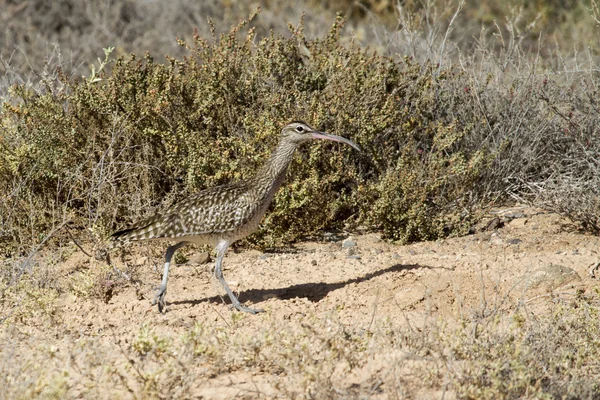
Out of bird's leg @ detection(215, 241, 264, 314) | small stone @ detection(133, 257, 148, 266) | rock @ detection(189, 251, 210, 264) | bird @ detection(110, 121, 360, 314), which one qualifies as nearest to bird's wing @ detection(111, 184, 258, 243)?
bird @ detection(110, 121, 360, 314)

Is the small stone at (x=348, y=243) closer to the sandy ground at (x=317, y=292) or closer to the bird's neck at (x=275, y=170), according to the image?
the sandy ground at (x=317, y=292)

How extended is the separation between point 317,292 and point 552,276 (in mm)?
1937

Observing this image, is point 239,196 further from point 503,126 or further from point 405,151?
point 503,126

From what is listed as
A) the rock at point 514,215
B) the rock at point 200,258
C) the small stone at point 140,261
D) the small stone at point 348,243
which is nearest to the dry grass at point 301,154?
the rock at point 514,215

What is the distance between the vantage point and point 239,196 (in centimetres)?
682

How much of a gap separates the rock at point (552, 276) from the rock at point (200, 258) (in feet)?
9.74

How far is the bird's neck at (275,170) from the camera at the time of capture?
22.7 feet

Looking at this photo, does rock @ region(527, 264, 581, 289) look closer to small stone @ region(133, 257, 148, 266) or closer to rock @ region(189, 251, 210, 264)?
rock @ region(189, 251, 210, 264)

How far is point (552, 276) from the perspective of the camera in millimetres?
6875

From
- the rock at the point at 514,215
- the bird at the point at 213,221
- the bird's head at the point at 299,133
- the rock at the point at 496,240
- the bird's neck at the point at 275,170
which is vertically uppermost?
the bird's head at the point at 299,133

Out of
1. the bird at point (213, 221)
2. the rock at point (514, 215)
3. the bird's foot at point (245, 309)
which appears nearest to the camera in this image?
the bird's foot at point (245, 309)

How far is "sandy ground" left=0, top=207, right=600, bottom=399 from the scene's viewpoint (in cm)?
503

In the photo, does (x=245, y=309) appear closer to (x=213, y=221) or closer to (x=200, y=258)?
(x=213, y=221)

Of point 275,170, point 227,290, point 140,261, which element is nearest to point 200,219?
point 227,290
